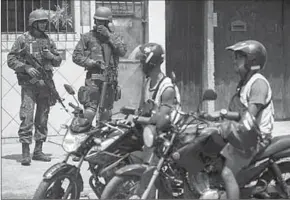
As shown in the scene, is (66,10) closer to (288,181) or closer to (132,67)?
(132,67)

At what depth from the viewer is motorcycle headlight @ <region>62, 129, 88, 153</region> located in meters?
5.41

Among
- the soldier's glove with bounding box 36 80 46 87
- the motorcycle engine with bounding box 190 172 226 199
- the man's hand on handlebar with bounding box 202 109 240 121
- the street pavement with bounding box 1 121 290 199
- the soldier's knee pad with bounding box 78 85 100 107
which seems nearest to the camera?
the man's hand on handlebar with bounding box 202 109 240 121

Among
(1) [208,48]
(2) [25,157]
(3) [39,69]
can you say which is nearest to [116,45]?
(3) [39,69]

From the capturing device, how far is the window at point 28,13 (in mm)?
9609

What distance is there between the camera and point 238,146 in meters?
5.27

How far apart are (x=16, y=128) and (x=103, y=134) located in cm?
434

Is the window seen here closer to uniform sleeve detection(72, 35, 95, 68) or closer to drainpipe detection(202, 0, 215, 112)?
uniform sleeve detection(72, 35, 95, 68)

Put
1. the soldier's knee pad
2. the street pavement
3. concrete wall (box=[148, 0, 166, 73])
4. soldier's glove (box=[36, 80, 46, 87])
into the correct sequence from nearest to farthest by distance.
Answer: the street pavement
soldier's glove (box=[36, 80, 46, 87])
the soldier's knee pad
concrete wall (box=[148, 0, 166, 73])

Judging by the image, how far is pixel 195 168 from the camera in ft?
17.4

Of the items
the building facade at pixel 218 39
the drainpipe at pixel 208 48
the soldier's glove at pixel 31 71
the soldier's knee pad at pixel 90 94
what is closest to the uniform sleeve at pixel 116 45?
the soldier's knee pad at pixel 90 94

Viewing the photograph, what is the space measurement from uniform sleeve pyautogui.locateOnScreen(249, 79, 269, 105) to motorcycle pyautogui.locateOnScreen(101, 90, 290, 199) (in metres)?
0.37

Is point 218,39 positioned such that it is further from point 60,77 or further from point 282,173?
point 282,173

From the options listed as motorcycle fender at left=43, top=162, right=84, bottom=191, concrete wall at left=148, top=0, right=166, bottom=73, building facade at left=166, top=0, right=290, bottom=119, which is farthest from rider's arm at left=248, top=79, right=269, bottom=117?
building facade at left=166, top=0, right=290, bottom=119

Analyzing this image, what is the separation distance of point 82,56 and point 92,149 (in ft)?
9.78
